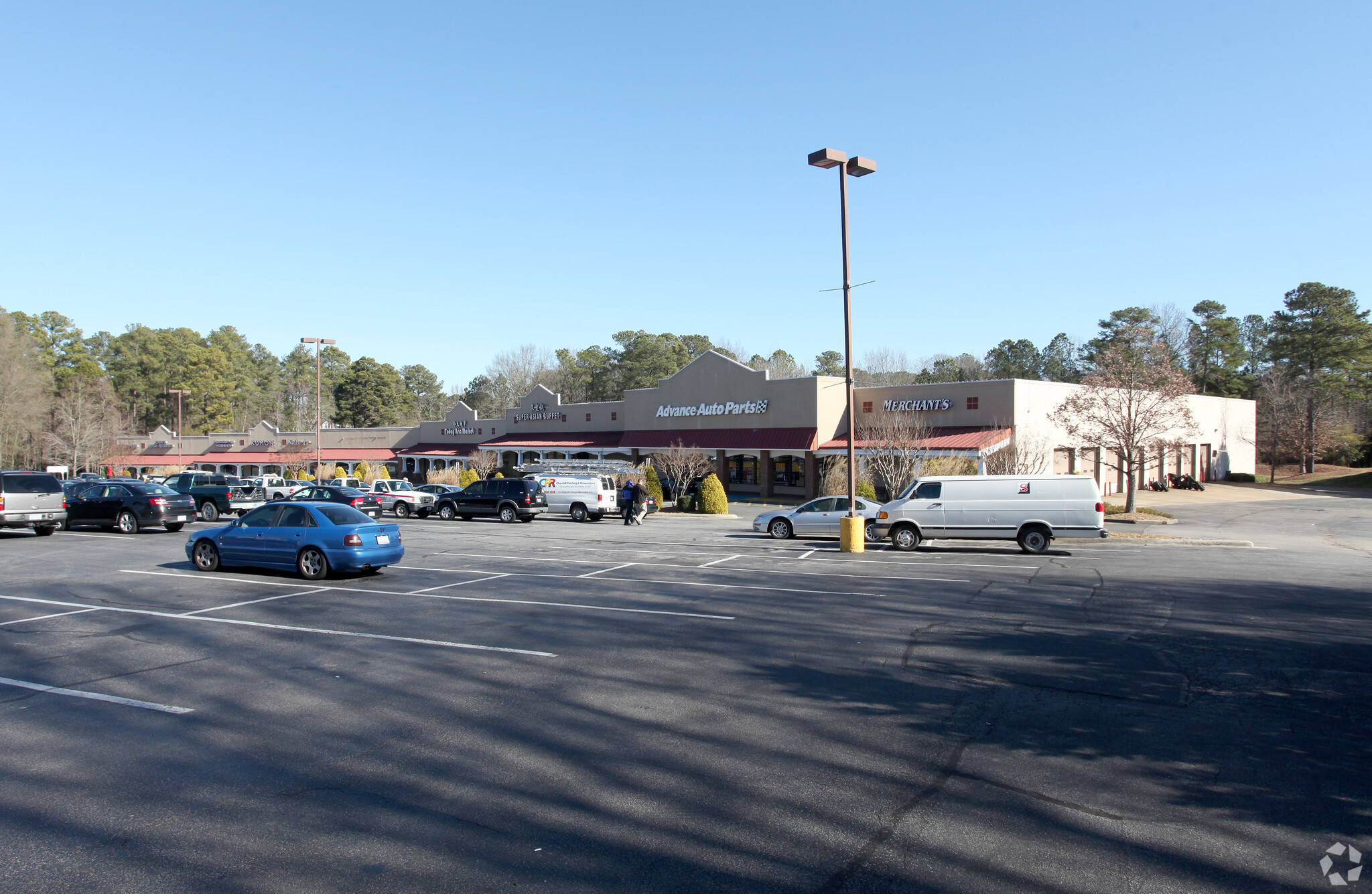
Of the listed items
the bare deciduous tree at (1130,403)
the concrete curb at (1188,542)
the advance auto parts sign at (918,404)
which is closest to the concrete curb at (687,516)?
the advance auto parts sign at (918,404)

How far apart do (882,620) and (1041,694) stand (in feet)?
11.4

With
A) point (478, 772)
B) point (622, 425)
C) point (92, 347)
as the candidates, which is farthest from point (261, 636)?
point (92, 347)

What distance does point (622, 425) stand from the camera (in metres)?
53.2

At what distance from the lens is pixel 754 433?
4525cm

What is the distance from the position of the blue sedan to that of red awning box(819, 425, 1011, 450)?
25098 mm

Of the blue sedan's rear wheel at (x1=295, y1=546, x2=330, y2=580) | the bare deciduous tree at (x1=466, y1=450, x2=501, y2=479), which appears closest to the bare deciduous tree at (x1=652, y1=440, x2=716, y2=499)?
the bare deciduous tree at (x1=466, y1=450, x2=501, y2=479)

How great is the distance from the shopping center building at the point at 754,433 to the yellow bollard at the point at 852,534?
15.8m

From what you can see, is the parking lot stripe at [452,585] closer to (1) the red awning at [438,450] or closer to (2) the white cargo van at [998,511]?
(2) the white cargo van at [998,511]

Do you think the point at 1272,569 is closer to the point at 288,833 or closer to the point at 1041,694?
the point at 1041,694

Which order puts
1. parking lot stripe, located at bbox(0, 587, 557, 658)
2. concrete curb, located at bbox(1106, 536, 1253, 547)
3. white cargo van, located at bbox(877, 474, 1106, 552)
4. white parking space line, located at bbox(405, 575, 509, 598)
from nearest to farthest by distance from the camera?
1. parking lot stripe, located at bbox(0, 587, 557, 658)
2. white parking space line, located at bbox(405, 575, 509, 598)
3. white cargo van, located at bbox(877, 474, 1106, 552)
4. concrete curb, located at bbox(1106, 536, 1253, 547)

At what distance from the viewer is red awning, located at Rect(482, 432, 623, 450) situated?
5209 cm

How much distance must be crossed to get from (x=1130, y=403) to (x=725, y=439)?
20.4m

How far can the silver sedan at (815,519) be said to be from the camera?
76.0ft

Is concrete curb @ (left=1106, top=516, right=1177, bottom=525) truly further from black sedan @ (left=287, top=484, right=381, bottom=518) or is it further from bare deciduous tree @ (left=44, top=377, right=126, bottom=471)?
bare deciduous tree @ (left=44, top=377, right=126, bottom=471)
